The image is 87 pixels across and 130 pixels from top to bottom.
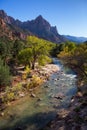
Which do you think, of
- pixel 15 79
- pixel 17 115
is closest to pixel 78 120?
pixel 17 115

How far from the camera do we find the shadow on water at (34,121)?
102 feet

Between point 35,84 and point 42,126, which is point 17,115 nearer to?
point 42,126

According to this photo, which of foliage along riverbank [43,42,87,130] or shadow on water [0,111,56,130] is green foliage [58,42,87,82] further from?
shadow on water [0,111,56,130]

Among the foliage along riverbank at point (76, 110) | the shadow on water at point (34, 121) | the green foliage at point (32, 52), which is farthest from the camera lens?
the green foliage at point (32, 52)

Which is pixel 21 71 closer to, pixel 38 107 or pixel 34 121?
pixel 38 107

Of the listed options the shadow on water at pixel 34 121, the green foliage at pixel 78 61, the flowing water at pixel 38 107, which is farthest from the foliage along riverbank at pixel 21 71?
the green foliage at pixel 78 61

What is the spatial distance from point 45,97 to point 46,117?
10.1 metres

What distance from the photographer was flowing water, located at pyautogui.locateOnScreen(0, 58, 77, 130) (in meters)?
32.4

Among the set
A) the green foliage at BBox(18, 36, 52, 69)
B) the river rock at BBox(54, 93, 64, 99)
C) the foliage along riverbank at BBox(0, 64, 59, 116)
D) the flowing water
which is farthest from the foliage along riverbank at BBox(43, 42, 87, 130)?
the green foliage at BBox(18, 36, 52, 69)

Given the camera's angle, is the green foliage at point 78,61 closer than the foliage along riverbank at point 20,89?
Yes

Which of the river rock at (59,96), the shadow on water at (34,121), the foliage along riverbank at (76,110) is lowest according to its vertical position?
the shadow on water at (34,121)

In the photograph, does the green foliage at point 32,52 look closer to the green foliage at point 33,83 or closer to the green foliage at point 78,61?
the green foliage at point 33,83

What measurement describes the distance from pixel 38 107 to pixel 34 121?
553 centimetres

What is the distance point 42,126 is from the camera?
31.7 meters
